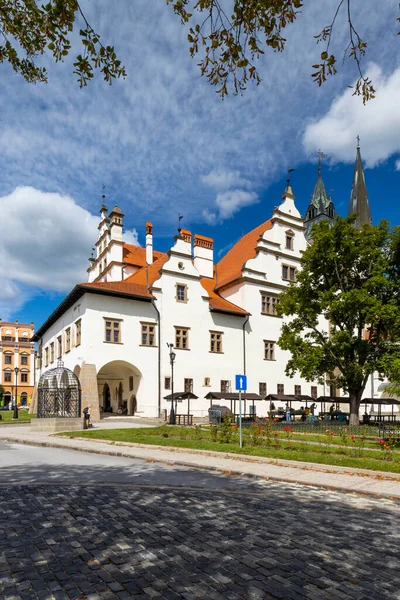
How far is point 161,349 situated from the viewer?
35719 mm

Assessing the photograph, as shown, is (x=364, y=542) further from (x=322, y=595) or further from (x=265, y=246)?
(x=265, y=246)

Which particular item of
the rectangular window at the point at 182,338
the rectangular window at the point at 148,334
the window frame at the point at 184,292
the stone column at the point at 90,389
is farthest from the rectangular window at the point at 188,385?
the stone column at the point at 90,389

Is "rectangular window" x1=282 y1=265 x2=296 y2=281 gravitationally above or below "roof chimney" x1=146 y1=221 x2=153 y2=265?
below

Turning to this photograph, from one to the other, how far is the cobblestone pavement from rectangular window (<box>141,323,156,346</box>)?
26.6 m

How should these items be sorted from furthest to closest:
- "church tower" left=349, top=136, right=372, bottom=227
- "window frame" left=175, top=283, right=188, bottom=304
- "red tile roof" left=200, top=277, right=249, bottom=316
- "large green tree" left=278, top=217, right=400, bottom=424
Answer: "church tower" left=349, top=136, right=372, bottom=227 → "red tile roof" left=200, top=277, right=249, bottom=316 → "window frame" left=175, top=283, right=188, bottom=304 → "large green tree" left=278, top=217, right=400, bottom=424

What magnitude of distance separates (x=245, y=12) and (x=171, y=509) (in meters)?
7.20

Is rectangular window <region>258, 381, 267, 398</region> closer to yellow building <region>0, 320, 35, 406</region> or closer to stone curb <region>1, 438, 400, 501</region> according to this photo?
stone curb <region>1, 438, 400, 501</region>

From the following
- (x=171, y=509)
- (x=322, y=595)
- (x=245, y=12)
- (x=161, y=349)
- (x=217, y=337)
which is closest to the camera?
(x=322, y=595)

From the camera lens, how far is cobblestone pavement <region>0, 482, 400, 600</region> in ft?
14.4

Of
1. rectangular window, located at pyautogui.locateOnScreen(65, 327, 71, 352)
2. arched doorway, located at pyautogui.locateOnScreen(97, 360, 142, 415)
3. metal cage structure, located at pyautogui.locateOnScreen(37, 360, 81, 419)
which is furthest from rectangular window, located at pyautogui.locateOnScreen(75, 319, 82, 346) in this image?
metal cage structure, located at pyautogui.locateOnScreen(37, 360, 81, 419)

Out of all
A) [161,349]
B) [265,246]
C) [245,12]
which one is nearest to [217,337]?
[161,349]

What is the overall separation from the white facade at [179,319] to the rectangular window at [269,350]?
10cm

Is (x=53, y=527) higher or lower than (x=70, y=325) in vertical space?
lower

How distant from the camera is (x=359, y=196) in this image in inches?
3423
